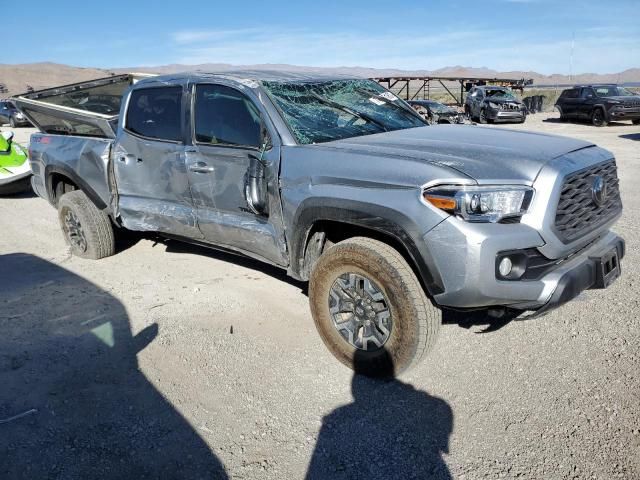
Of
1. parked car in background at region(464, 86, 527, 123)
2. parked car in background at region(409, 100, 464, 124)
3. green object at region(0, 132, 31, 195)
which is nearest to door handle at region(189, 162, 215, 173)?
green object at region(0, 132, 31, 195)

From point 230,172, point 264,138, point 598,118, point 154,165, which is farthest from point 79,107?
point 598,118

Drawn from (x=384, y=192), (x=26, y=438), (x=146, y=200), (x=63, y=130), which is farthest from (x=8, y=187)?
(x=384, y=192)

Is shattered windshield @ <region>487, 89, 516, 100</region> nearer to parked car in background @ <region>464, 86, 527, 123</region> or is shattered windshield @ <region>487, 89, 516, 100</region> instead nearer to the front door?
parked car in background @ <region>464, 86, 527, 123</region>

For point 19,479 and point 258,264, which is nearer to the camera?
point 19,479

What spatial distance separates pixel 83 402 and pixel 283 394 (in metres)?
1.18

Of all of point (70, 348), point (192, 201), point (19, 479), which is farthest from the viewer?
point (192, 201)

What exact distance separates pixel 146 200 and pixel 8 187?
559cm

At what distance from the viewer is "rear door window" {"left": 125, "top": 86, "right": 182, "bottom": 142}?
4.31 meters

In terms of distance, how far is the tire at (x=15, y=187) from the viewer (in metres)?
8.77

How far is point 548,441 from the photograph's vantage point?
260 centimetres

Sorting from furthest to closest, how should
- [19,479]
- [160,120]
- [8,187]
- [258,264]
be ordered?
1. [8,187]
2. [258,264]
3. [160,120]
4. [19,479]

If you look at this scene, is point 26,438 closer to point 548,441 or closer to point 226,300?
point 226,300

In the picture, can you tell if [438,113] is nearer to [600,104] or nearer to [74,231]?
[600,104]

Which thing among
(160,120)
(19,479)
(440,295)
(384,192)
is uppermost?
(160,120)
